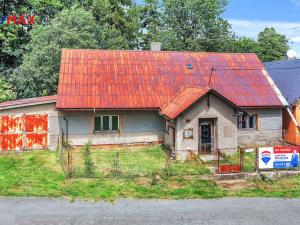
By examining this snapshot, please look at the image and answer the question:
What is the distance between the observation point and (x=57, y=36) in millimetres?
32906

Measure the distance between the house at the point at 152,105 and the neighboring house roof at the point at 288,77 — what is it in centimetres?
126

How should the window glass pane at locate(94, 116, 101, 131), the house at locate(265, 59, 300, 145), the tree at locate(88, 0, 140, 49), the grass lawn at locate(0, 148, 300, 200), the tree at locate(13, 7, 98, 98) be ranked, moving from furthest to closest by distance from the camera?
the tree at locate(88, 0, 140, 49)
the tree at locate(13, 7, 98, 98)
the house at locate(265, 59, 300, 145)
the window glass pane at locate(94, 116, 101, 131)
the grass lawn at locate(0, 148, 300, 200)

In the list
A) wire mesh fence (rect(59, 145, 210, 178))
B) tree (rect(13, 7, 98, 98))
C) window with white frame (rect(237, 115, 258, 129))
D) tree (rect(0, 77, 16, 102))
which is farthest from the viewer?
tree (rect(13, 7, 98, 98))

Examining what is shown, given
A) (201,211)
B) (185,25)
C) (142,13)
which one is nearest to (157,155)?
(201,211)

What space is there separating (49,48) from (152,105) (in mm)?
12867

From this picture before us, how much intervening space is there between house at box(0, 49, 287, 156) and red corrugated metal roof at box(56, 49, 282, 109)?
0.06m

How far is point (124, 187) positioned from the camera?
15.6 m

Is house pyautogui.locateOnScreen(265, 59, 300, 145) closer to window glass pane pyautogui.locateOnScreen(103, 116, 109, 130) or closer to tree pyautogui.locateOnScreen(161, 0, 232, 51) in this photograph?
window glass pane pyautogui.locateOnScreen(103, 116, 109, 130)

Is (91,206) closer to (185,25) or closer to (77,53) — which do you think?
(77,53)

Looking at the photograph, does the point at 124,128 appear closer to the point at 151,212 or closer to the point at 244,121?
the point at 244,121

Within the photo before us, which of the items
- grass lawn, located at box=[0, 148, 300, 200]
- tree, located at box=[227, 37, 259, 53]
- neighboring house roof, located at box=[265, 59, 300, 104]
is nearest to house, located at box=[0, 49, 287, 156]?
neighboring house roof, located at box=[265, 59, 300, 104]

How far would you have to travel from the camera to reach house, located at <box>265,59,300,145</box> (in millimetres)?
25028

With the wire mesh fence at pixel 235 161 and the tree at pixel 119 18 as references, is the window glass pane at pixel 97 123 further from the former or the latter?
the tree at pixel 119 18

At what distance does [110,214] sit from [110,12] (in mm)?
38157
